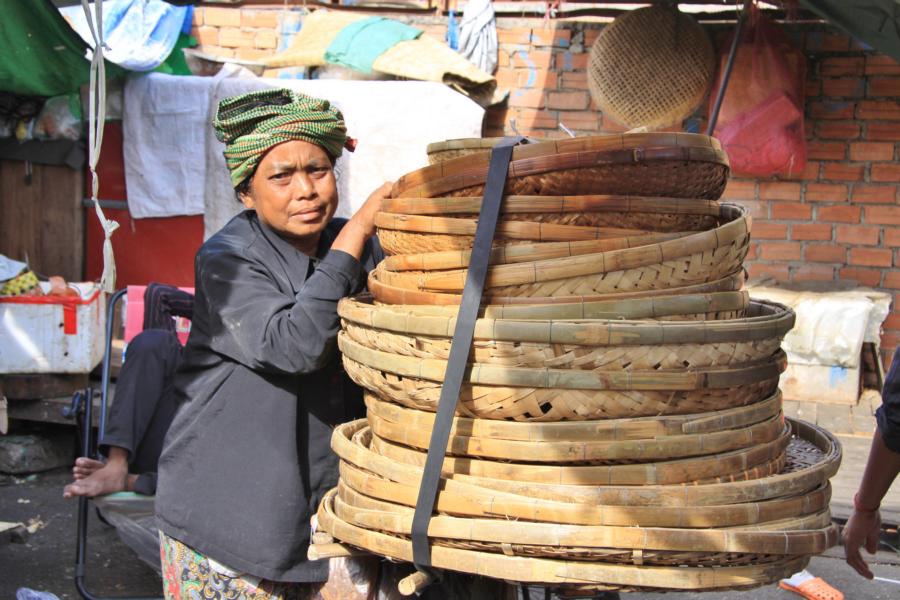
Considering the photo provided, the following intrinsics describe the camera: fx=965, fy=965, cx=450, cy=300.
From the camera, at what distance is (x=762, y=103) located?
584cm

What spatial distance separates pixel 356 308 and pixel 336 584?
0.63 metres

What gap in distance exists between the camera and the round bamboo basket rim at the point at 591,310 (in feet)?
5.22

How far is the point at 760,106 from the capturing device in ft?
19.1

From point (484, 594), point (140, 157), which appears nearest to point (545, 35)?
point (140, 157)

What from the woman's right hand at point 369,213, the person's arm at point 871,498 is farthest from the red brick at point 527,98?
the woman's right hand at point 369,213

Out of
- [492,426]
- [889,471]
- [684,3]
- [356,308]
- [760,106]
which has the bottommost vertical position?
[889,471]

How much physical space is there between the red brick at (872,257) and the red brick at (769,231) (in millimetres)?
446

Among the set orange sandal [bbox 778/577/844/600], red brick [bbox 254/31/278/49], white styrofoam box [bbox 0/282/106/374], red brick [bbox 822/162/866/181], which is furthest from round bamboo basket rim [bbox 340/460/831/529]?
red brick [bbox 254/31/278/49]

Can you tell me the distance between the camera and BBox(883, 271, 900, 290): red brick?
6195 millimetres

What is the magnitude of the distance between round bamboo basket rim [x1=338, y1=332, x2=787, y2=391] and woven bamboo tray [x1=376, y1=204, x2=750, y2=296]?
16 cm

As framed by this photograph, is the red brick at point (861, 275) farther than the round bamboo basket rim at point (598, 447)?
Yes

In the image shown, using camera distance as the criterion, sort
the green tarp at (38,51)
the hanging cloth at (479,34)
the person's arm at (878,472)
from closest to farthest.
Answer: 1. the person's arm at (878,472)
2. the green tarp at (38,51)
3. the hanging cloth at (479,34)

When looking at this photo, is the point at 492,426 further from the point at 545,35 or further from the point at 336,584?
the point at 545,35

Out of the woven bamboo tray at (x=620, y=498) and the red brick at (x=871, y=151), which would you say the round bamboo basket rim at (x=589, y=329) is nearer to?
the woven bamboo tray at (x=620, y=498)
